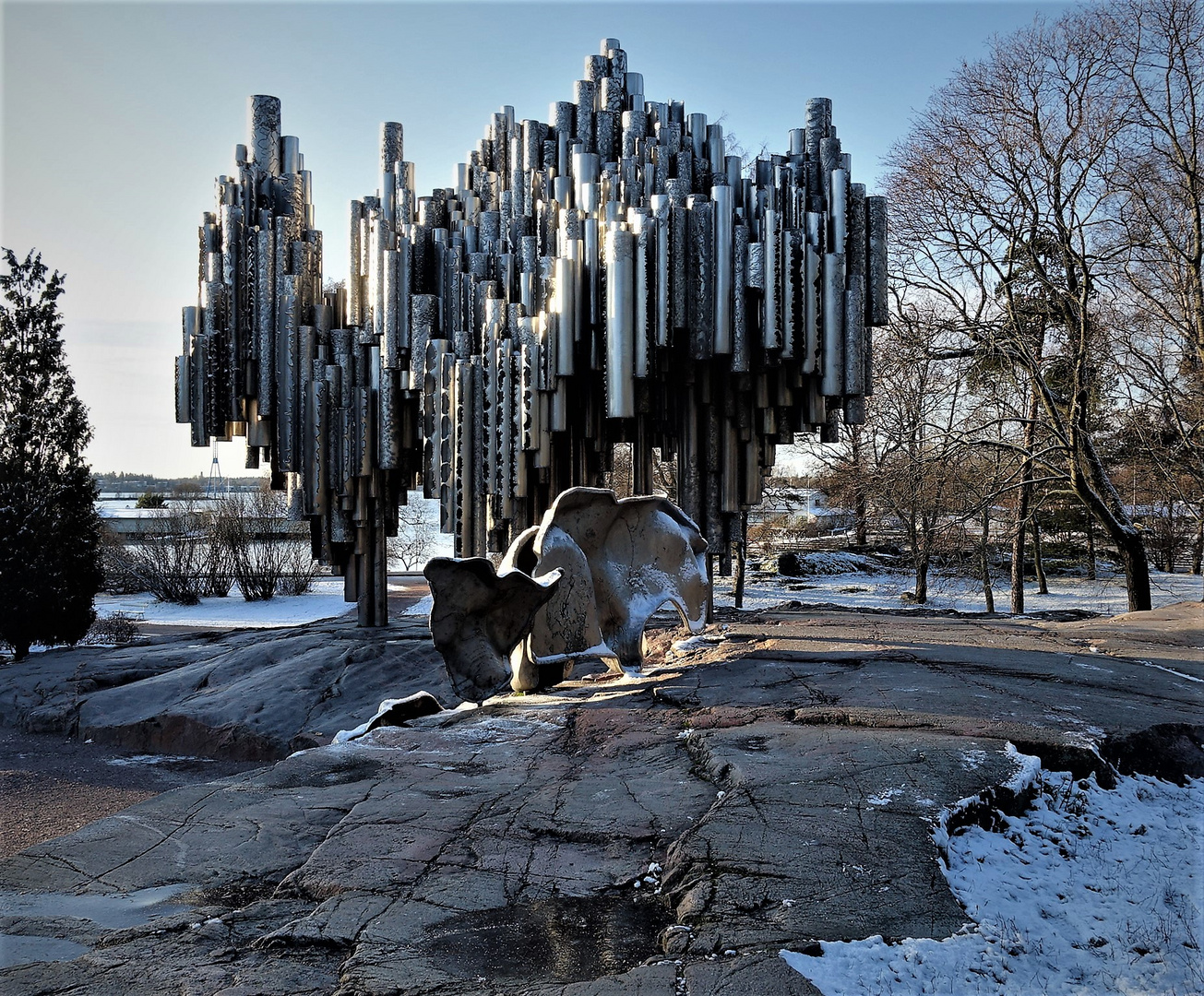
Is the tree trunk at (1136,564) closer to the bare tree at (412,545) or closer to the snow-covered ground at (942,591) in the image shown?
the snow-covered ground at (942,591)

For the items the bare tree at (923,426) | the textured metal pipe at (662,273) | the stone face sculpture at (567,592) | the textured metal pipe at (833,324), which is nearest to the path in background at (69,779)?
the stone face sculpture at (567,592)

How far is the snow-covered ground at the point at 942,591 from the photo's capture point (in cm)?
1825

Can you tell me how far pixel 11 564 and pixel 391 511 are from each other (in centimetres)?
523

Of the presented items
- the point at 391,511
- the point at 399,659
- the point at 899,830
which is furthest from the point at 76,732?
the point at 899,830

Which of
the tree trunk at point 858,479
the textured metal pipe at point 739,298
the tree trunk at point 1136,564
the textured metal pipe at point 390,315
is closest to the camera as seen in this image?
the textured metal pipe at point 739,298

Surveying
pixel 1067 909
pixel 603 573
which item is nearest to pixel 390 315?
pixel 603 573

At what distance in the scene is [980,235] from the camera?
13906 millimetres

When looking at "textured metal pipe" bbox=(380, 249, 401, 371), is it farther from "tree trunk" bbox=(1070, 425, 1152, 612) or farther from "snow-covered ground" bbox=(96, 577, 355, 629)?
"tree trunk" bbox=(1070, 425, 1152, 612)

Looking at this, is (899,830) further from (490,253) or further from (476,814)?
(490,253)

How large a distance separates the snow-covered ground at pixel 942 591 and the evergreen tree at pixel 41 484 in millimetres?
11221

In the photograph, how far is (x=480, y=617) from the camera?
268 inches

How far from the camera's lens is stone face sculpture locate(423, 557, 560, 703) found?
6621 mm

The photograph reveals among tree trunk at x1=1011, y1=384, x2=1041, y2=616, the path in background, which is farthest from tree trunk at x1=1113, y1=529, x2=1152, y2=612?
the path in background

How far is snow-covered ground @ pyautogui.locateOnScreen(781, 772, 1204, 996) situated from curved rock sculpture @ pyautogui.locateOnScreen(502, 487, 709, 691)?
3618 mm
